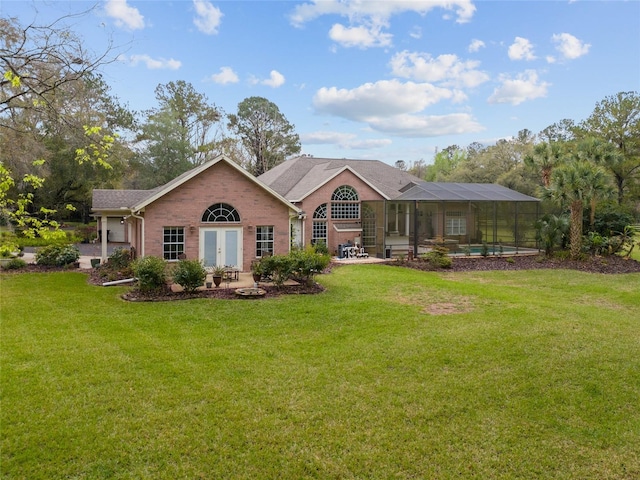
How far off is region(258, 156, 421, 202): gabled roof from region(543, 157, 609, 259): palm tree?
8.87 m

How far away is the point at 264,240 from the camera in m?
17.4

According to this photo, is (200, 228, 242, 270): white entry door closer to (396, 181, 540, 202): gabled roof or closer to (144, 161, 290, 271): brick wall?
(144, 161, 290, 271): brick wall

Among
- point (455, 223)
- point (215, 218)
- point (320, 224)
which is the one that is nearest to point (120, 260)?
point (215, 218)

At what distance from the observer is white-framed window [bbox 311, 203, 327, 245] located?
Answer: 78.3 ft

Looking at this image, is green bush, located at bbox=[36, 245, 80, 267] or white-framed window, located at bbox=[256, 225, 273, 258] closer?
white-framed window, located at bbox=[256, 225, 273, 258]

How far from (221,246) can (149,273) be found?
4229 mm

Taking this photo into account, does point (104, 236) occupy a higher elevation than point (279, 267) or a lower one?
higher

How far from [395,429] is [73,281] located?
14.2 m

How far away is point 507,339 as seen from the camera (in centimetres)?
875

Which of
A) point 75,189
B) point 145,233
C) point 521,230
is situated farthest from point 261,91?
point 145,233

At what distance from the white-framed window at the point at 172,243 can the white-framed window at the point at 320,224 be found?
357 inches

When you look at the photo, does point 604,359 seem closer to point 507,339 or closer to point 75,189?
point 507,339

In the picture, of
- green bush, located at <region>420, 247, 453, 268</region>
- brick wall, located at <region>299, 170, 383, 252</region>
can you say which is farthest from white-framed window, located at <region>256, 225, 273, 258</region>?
green bush, located at <region>420, 247, 453, 268</region>

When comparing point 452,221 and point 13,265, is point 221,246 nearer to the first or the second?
point 13,265
